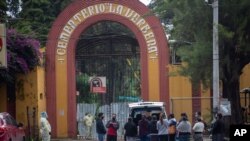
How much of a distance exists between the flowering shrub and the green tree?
11612mm

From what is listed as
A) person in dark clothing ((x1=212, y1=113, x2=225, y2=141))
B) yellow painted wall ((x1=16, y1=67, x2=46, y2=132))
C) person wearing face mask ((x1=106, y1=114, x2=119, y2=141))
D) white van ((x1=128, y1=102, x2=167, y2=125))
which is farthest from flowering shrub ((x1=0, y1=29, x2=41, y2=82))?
person in dark clothing ((x1=212, y1=113, x2=225, y2=141))

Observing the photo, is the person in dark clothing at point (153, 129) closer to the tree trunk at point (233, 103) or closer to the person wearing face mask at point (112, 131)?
the person wearing face mask at point (112, 131)

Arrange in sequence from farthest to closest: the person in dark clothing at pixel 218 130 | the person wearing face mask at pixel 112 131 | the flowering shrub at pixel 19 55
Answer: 1. the flowering shrub at pixel 19 55
2. the person wearing face mask at pixel 112 131
3. the person in dark clothing at pixel 218 130

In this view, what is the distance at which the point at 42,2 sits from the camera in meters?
45.9

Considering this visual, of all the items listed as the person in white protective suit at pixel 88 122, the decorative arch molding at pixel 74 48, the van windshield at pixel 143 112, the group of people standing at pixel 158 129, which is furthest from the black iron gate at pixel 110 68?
the group of people standing at pixel 158 129

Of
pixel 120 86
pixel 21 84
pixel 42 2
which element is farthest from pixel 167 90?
pixel 42 2

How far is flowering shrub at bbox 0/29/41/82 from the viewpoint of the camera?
29.8m

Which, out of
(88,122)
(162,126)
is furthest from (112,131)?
(88,122)

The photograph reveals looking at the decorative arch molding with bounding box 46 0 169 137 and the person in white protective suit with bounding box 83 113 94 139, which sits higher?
the decorative arch molding with bounding box 46 0 169 137

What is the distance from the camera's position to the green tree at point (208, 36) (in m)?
18.7

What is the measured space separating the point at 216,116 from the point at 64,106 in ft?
47.7

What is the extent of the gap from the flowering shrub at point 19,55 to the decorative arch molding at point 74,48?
2123 mm

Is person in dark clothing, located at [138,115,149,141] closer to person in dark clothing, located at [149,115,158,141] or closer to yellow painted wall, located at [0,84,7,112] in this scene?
person in dark clothing, located at [149,115,158,141]

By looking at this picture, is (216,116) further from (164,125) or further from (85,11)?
(85,11)
